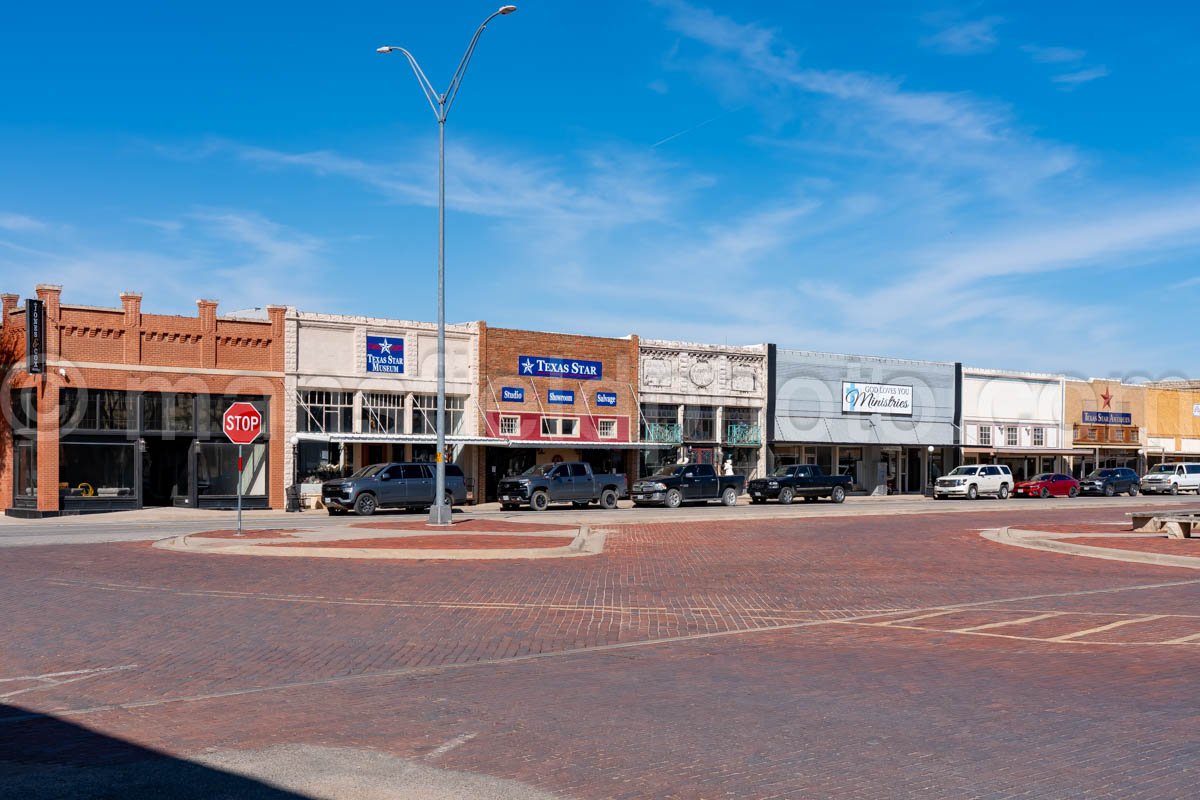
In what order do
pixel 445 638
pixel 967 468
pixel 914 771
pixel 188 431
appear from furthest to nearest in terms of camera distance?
pixel 967 468
pixel 188 431
pixel 445 638
pixel 914 771

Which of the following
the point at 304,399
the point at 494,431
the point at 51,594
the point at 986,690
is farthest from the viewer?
the point at 494,431

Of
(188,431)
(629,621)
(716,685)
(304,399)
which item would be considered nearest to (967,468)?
(304,399)

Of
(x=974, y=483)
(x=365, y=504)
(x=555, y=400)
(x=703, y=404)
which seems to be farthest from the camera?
(x=974, y=483)

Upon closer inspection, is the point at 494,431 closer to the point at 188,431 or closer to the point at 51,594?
the point at 188,431

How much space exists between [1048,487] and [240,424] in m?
45.1

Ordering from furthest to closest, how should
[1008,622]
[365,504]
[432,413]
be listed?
[432,413], [365,504], [1008,622]

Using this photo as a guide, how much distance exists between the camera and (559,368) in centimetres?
5000

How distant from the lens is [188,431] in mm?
40406

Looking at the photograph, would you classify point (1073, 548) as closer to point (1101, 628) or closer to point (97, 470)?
point (1101, 628)

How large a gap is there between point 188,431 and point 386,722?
114ft

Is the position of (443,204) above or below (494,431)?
above

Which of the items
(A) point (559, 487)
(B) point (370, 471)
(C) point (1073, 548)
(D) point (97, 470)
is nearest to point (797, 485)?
(A) point (559, 487)

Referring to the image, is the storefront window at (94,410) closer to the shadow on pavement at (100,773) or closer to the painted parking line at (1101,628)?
the shadow on pavement at (100,773)

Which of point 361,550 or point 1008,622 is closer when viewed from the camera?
point 1008,622
